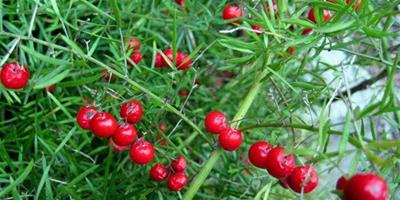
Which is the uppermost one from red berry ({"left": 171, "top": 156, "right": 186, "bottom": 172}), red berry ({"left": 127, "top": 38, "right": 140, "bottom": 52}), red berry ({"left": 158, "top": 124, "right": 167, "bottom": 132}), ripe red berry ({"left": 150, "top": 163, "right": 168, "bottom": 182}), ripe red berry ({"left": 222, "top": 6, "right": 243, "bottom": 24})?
ripe red berry ({"left": 222, "top": 6, "right": 243, "bottom": 24})

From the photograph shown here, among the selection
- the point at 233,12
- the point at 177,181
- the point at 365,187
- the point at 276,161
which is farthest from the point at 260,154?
the point at 233,12

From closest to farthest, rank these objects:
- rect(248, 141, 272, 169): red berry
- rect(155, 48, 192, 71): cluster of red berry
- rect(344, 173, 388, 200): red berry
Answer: rect(344, 173, 388, 200): red berry < rect(248, 141, 272, 169): red berry < rect(155, 48, 192, 71): cluster of red berry

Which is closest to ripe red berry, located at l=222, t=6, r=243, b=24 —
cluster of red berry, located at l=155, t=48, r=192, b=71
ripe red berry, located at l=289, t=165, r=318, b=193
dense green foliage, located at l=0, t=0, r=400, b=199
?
dense green foliage, located at l=0, t=0, r=400, b=199

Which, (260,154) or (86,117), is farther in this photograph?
(86,117)

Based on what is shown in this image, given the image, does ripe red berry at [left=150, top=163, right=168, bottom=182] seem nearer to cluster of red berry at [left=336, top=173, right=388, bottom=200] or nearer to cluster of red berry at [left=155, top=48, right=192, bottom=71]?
cluster of red berry at [left=155, top=48, right=192, bottom=71]

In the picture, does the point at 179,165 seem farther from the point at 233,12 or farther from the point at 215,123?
the point at 233,12
